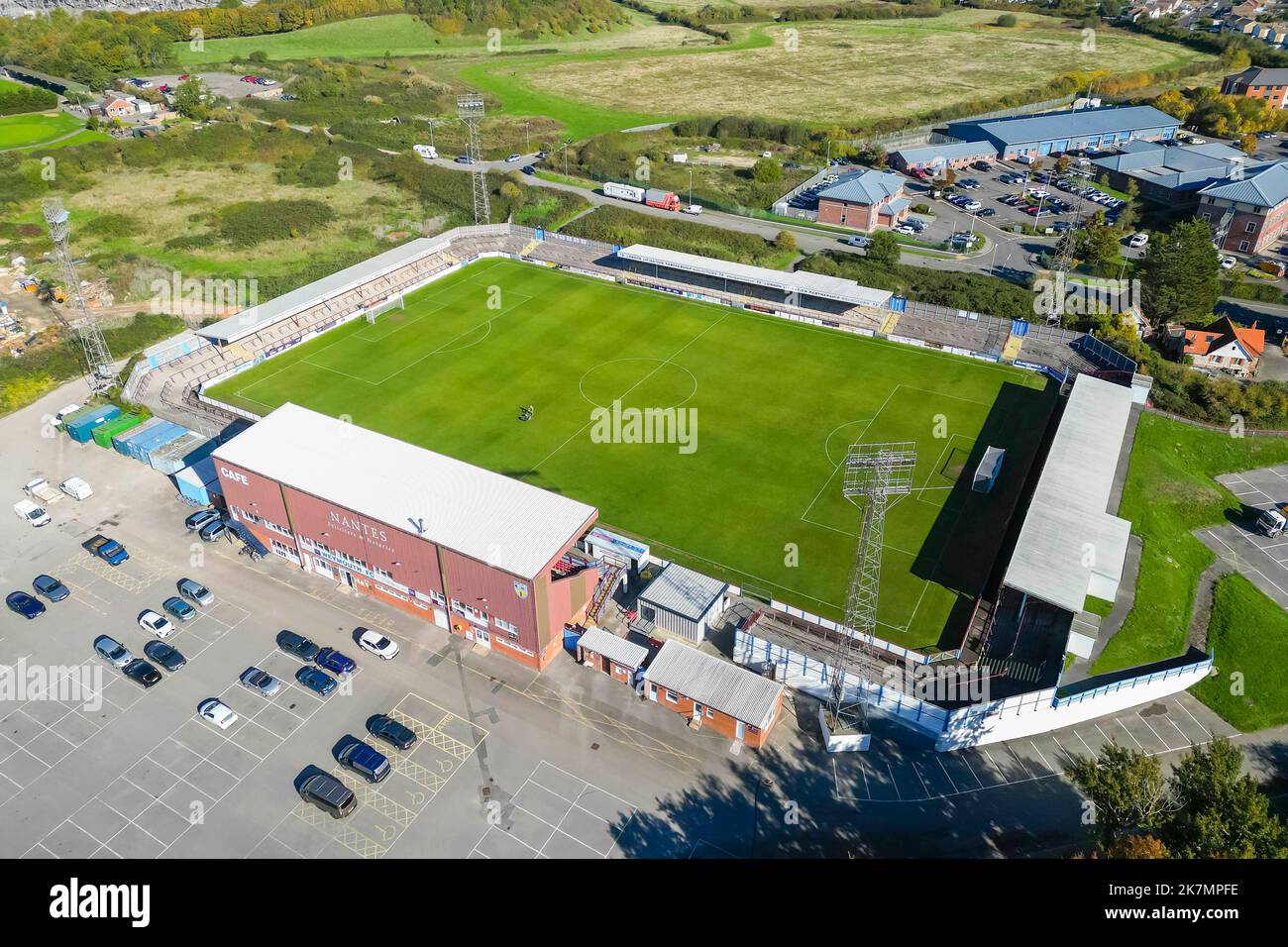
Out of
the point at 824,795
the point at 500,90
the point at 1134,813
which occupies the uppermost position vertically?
the point at 500,90

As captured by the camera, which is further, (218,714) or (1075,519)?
(1075,519)

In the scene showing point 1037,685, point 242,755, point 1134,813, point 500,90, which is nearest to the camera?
point 1134,813

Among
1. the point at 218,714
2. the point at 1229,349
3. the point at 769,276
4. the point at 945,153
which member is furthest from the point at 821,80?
the point at 218,714

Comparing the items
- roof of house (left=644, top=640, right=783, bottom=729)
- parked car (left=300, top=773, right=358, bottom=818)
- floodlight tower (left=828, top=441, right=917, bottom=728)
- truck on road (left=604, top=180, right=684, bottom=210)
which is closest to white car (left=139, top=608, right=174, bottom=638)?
parked car (left=300, top=773, right=358, bottom=818)

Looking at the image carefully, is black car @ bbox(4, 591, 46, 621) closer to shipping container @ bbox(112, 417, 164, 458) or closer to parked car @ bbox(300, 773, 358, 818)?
shipping container @ bbox(112, 417, 164, 458)

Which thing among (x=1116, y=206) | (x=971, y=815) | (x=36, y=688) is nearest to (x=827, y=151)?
(x=1116, y=206)

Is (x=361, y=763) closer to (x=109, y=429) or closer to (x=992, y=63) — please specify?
(x=109, y=429)

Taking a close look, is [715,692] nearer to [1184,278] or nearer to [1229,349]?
[1229,349]
